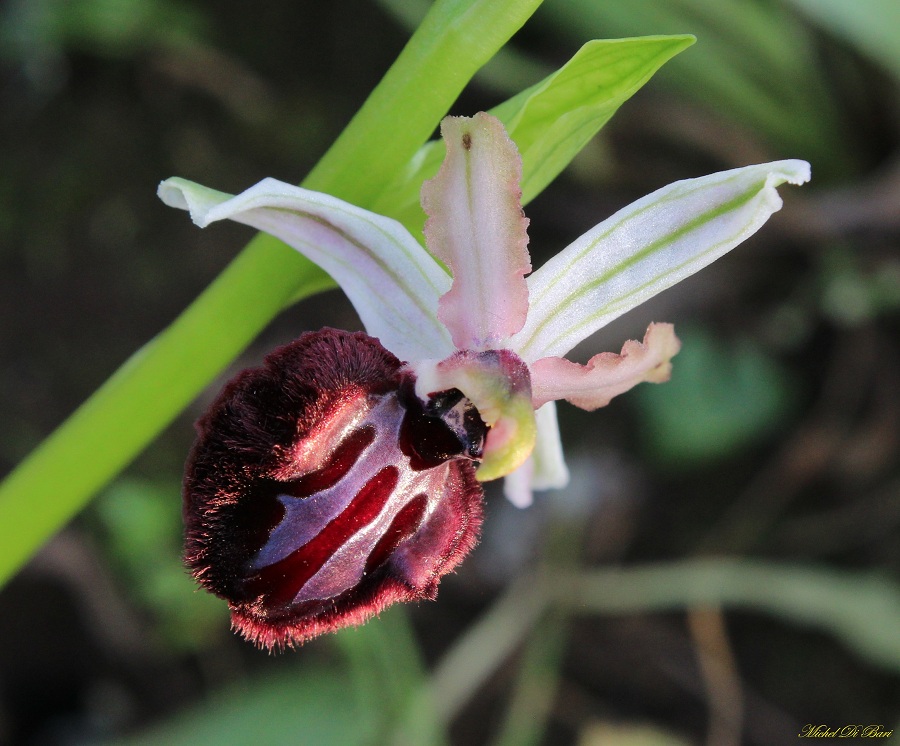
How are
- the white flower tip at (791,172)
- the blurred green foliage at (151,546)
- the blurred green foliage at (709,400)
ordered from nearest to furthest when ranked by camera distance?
1. the white flower tip at (791,172)
2. the blurred green foliage at (151,546)
3. the blurred green foliage at (709,400)

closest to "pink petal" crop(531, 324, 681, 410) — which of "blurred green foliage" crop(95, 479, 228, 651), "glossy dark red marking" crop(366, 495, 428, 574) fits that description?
"glossy dark red marking" crop(366, 495, 428, 574)

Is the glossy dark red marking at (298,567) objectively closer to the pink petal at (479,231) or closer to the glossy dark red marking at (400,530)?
the glossy dark red marking at (400,530)

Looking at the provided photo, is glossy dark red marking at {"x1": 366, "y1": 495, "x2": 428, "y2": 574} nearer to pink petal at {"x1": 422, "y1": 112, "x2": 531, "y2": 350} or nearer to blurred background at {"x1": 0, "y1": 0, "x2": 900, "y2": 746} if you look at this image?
pink petal at {"x1": 422, "y1": 112, "x2": 531, "y2": 350}

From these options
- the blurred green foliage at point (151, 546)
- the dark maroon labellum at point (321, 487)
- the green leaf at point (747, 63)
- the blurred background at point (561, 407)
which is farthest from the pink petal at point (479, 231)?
the blurred green foliage at point (151, 546)

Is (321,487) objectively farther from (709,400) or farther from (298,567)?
(709,400)

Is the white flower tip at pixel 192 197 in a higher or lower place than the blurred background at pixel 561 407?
lower

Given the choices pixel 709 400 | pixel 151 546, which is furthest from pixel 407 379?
pixel 709 400

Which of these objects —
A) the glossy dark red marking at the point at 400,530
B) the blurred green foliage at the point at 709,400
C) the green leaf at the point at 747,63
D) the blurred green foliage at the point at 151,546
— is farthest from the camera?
the blurred green foliage at the point at 709,400

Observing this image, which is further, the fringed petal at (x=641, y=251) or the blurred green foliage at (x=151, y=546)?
the blurred green foliage at (x=151, y=546)
